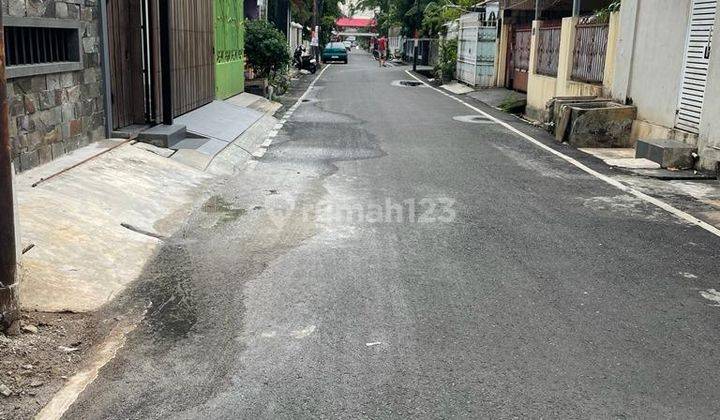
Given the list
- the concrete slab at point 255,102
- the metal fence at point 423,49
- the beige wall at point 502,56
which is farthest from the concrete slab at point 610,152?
the metal fence at point 423,49

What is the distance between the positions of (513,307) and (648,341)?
3.05 feet

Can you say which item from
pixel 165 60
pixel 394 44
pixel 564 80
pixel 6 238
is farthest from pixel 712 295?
pixel 394 44

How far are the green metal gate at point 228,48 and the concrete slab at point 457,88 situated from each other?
9.25m

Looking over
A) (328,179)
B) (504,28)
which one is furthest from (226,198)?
(504,28)

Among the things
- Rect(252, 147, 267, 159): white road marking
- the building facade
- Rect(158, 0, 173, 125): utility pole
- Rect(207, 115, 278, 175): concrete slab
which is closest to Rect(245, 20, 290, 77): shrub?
Rect(207, 115, 278, 175): concrete slab

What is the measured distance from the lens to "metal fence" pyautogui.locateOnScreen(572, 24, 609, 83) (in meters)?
15.2

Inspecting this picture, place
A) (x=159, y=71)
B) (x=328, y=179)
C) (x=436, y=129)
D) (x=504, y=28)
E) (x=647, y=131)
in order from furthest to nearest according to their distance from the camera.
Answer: (x=504, y=28), (x=436, y=129), (x=647, y=131), (x=159, y=71), (x=328, y=179)

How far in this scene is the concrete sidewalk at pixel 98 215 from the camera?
198 inches

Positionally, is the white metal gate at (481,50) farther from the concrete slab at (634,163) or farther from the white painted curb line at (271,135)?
the concrete slab at (634,163)

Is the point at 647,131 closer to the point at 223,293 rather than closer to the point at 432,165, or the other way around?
the point at 432,165

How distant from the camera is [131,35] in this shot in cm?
1082

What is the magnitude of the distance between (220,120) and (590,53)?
8.44m

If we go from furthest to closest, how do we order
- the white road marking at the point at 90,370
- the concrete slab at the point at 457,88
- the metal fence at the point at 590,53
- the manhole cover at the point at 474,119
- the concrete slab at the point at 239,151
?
the concrete slab at the point at 457,88 → the manhole cover at the point at 474,119 → the metal fence at the point at 590,53 → the concrete slab at the point at 239,151 → the white road marking at the point at 90,370

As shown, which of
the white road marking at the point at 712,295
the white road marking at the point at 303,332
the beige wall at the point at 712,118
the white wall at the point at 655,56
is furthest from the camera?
the white wall at the point at 655,56
